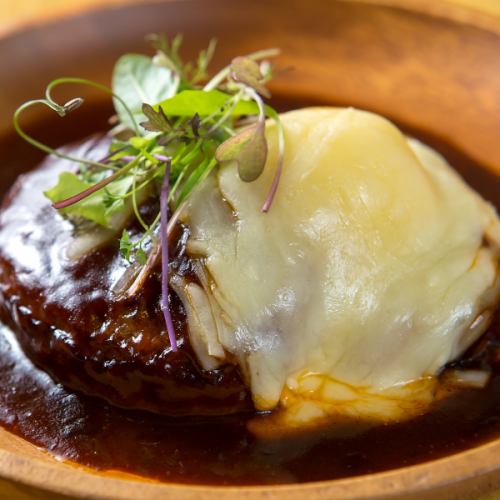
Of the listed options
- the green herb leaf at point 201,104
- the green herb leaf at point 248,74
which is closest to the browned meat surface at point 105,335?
the green herb leaf at point 201,104

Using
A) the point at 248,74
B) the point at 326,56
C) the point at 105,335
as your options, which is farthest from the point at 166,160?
the point at 326,56

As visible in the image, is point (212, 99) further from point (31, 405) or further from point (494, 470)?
point (494, 470)

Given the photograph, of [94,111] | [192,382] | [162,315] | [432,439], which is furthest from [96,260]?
[94,111]

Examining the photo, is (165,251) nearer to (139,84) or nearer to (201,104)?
(201,104)

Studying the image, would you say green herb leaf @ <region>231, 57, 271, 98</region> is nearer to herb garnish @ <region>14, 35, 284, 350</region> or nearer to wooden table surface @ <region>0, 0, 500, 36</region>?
herb garnish @ <region>14, 35, 284, 350</region>

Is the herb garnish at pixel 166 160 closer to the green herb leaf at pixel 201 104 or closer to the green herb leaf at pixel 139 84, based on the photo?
the green herb leaf at pixel 201 104
